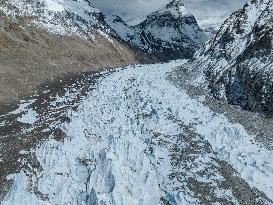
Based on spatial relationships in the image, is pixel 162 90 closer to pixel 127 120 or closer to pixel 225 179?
pixel 127 120

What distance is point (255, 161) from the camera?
26203mm

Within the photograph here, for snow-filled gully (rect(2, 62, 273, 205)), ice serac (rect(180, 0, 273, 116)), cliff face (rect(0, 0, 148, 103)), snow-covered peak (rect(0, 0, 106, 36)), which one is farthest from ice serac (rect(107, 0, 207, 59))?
snow-filled gully (rect(2, 62, 273, 205))

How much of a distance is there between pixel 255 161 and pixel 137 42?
403 feet

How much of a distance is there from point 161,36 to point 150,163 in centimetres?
15469

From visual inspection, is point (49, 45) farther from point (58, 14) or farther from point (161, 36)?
point (161, 36)

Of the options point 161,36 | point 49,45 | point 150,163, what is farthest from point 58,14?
point 161,36

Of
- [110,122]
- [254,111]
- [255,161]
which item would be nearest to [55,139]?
[110,122]

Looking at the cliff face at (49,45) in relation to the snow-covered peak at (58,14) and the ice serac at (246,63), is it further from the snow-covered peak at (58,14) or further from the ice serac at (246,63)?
the ice serac at (246,63)

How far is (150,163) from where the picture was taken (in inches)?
1051

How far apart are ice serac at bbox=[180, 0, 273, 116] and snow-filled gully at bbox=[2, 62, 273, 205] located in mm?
3689

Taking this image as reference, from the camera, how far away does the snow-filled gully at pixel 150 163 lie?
23.0 metres

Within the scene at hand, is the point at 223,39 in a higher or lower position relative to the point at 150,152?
higher

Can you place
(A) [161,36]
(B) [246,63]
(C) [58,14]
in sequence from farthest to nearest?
(A) [161,36] → (C) [58,14] → (B) [246,63]

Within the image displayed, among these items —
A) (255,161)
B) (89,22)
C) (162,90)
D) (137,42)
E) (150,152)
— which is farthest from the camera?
(137,42)
